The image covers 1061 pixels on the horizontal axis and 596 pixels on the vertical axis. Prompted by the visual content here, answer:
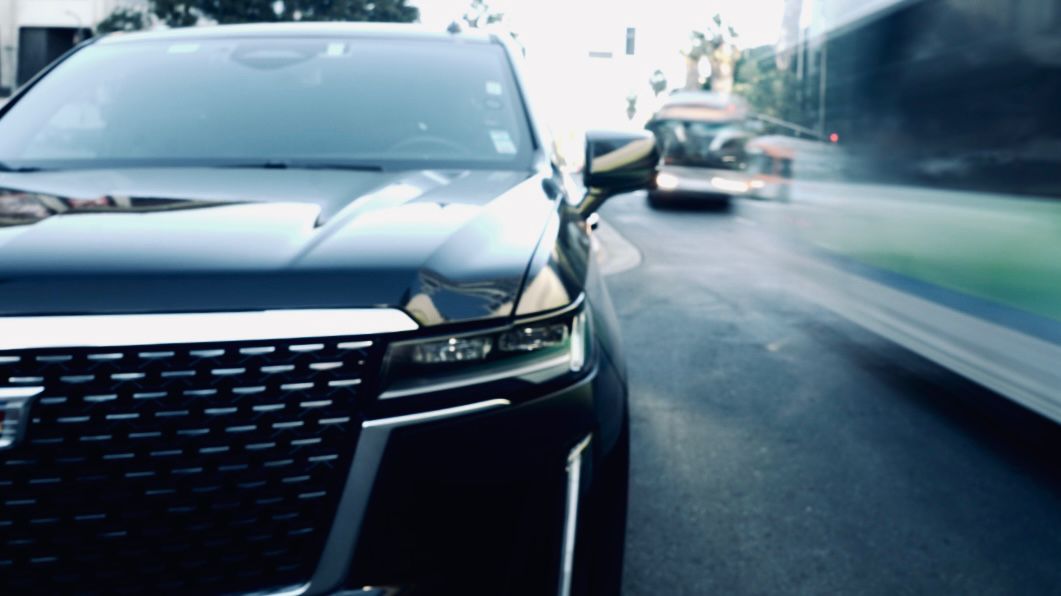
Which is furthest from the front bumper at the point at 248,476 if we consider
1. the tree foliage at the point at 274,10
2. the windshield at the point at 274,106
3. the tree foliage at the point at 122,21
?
the tree foliage at the point at 122,21

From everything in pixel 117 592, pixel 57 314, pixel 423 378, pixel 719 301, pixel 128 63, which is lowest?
pixel 719 301

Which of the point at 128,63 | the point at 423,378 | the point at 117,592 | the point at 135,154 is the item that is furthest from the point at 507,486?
the point at 128,63

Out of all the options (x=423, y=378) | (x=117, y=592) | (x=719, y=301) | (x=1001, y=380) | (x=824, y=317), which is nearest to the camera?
(x=117, y=592)

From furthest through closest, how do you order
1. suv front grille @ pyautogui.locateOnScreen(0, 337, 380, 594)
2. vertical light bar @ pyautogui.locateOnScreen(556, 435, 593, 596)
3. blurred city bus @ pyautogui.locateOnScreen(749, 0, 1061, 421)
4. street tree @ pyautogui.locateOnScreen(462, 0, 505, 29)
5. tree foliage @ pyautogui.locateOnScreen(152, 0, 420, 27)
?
1. street tree @ pyautogui.locateOnScreen(462, 0, 505, 29)
2. tree foliage @ pyautogui.locateOnScreen(152, 0, 420, 27)
3. blurred city bus @ pyautogui.locateOnScreen(749, 0, 1061, 421)
4. vertical light bar @ pyautogui.locateOnScreen(556, 435, 593, 596)
5. suv front grille @ pyautogui.locateOnScreen(0, 337, 380, 594)

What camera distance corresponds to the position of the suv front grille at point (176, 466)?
168cm

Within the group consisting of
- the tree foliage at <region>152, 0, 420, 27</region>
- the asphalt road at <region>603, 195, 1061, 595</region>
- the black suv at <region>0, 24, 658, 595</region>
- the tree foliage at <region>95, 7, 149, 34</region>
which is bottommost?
the asphalt road at <region>603, 195, 1061, 595</region>

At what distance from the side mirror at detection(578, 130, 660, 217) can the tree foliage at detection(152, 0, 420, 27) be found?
105ft

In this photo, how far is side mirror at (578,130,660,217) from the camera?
3594 mm

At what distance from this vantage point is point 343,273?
189 cm

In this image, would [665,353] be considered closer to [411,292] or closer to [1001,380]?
[1001,380]

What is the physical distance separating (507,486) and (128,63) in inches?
97.6

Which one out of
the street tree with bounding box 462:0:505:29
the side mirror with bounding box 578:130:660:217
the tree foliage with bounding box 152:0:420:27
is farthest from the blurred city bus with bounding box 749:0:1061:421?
the street tree with bounding box 462:0:505:29

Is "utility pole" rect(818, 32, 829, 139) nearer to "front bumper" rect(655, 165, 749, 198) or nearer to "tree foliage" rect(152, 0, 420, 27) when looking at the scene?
"front bumper" rect(655, 165, 749, 198)

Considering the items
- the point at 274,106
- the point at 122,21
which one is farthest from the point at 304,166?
the point at 122,21
